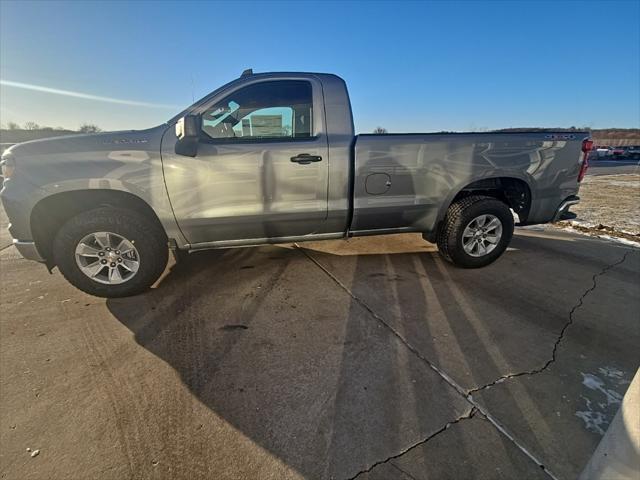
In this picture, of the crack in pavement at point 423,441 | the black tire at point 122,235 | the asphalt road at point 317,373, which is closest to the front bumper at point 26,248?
the black tire at point 122,235

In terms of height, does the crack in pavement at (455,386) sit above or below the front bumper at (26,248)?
below

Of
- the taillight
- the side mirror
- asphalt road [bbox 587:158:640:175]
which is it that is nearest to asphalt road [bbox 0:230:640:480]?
the taillight

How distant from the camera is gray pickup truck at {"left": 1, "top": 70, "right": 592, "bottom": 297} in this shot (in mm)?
2840

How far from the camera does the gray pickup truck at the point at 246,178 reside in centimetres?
284

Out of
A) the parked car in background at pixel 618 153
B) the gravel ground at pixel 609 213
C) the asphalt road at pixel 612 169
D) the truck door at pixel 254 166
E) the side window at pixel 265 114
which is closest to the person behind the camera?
the truck door at pixel 254 166

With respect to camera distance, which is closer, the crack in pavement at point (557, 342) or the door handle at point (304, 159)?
the crack in pavement at point (557, 342)

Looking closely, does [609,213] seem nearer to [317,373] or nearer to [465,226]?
[465,226]

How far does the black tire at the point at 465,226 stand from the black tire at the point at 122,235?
3.08 m

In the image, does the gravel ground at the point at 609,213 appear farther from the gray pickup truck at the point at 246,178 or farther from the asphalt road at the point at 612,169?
the asphalt road at the point at 612,169

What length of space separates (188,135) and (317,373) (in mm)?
2217

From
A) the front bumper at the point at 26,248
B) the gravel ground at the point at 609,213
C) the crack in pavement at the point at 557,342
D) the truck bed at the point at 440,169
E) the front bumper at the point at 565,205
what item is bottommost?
the crack in pavement at the point at 557,342

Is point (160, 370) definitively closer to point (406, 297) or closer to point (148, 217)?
point (148, 217)

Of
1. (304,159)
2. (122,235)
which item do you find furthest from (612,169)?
(122,235)

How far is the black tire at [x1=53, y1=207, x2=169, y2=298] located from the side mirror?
2.56 ft
